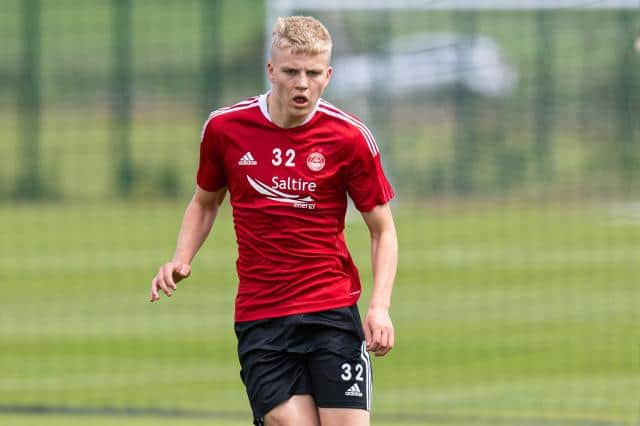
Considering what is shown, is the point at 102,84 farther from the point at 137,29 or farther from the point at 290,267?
the point at 290,267

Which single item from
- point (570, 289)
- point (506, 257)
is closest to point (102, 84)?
point (506, 257)

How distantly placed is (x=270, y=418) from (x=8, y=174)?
23.9 m

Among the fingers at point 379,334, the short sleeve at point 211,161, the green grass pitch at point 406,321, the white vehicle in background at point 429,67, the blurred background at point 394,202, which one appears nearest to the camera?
the fingers at point 379,334

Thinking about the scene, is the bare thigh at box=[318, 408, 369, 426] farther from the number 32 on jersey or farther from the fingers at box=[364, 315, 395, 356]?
the number 32 on jersey

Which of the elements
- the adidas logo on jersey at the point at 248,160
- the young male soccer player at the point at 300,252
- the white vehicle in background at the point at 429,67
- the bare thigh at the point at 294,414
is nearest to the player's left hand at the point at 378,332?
the young male soccer player at the point at 300,252

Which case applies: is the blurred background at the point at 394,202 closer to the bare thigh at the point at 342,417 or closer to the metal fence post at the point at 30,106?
the metal fence post at the point at 30,106

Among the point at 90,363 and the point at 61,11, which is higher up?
the point at 61,11

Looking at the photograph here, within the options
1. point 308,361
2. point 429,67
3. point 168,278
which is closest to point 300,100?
point 168,278

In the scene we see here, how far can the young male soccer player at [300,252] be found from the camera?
19.0 feet

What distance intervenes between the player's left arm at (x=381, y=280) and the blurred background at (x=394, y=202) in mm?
1807

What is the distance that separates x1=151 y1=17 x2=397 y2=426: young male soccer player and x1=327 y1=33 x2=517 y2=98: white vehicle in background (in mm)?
18174

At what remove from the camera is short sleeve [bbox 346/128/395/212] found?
19.0 feet

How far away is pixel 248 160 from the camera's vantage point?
5855 millimetres

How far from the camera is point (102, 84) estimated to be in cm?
3209
